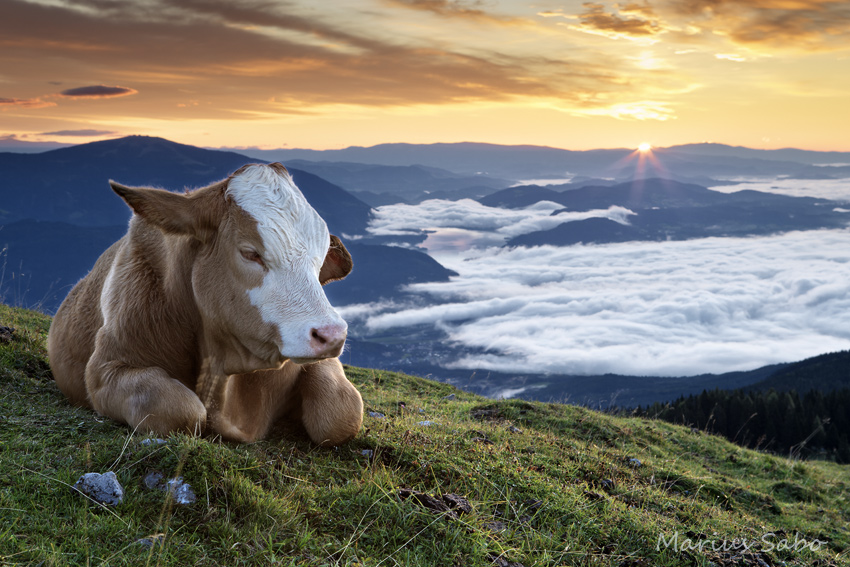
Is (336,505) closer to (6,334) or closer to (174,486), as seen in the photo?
(174,486)

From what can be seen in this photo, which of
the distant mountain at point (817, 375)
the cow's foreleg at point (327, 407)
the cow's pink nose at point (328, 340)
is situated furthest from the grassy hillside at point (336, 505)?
the distant mountain at point (817, 375)

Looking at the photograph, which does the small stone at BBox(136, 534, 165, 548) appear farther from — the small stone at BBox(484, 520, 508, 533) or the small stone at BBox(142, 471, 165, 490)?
the small stone at BBox(484, 520, 508, 533)

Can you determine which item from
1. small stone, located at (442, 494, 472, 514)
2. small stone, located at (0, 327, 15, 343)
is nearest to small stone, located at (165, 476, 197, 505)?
small stone, located at (442, 494, 472, 514)

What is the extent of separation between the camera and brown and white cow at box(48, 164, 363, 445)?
4.66 meters

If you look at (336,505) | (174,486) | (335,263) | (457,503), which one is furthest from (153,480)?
(335,263)

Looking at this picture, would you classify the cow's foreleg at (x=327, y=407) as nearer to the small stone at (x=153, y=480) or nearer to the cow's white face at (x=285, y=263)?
the cow's white face at (x=285, y=263)

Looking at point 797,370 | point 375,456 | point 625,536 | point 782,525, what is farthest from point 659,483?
point 797,370

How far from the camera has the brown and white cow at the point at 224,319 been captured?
466cm

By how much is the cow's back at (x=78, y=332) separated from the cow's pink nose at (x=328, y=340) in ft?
10.7

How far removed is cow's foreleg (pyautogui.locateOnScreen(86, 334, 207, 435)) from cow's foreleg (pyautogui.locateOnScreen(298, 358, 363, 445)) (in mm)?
1003

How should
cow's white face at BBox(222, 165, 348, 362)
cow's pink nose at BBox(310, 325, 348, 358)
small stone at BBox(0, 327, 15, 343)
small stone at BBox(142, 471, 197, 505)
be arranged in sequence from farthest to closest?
small stone at BBox(0, 327, 15, 343), cow's white face at BBox(222, 165, 348, 362), cow's pink nose at BBox(310, 325, 348, 358), small stone at BBox(142, 471, 197, 505)

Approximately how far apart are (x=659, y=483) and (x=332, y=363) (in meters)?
5.24

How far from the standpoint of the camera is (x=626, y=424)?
15820 millimetres

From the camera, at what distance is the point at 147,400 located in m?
5.06
